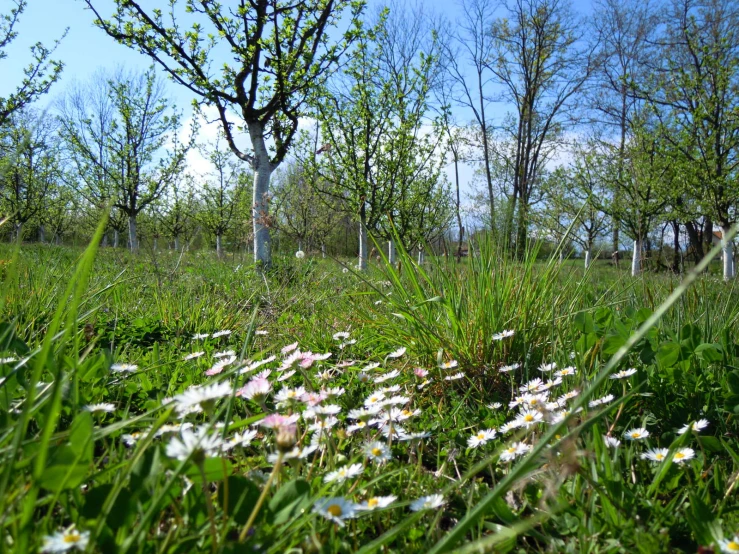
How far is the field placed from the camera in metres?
0.65

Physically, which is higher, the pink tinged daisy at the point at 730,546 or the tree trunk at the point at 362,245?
the tree trunk at the point at 362,245

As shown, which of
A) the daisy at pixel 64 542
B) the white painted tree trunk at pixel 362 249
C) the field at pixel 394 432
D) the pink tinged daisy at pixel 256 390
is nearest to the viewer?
the daisy at pixel 64 542

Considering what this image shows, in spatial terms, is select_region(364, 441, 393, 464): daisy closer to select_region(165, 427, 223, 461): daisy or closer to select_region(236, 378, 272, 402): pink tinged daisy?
select_region(236, 378, 272, 402): pink tinged daisy

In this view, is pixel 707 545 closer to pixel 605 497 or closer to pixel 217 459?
pixel 605 497

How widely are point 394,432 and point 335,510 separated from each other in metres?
0.52

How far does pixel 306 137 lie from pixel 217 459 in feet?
37.7

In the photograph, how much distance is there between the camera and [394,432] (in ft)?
3.94

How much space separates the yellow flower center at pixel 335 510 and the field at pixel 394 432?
13 millimetres

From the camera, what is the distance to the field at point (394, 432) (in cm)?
65

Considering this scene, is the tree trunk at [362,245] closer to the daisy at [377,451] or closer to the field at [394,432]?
the field at [394,432]

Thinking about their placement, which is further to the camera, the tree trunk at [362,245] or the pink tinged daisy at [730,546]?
the tree trunk at [362,245]

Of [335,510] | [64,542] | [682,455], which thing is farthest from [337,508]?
[682,455]

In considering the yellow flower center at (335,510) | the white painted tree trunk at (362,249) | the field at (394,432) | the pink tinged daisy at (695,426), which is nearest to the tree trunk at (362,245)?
the white painted tree trunk at (362,249)

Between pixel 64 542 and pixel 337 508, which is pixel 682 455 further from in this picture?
pixel 64 542
